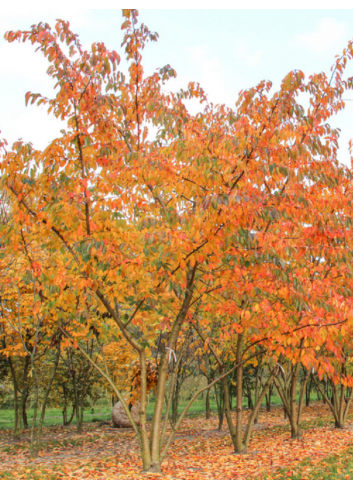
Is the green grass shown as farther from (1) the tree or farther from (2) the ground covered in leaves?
(1) the tree

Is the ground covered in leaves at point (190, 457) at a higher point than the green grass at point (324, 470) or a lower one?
lower

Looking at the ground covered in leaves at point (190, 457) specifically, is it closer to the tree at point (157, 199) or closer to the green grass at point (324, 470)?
the green grass at point (324, 470)

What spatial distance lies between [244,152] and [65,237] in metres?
2.48

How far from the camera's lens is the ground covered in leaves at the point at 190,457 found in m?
5.33

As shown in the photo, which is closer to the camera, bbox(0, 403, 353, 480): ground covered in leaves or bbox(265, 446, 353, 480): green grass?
bbox(265, 446, 353, 480): green grass

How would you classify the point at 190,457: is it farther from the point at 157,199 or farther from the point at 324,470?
the point at 157,199

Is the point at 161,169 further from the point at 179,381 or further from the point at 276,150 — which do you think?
the point at 179,381

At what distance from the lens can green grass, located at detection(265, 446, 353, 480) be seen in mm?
A: 4895

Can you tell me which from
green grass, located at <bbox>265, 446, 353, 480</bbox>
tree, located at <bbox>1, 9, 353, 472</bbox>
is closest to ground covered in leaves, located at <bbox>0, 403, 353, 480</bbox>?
green grass, located at <bbox>265, 446, 353, 480</bbox>

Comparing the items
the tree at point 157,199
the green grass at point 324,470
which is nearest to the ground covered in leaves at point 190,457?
the green grass at point 324,470

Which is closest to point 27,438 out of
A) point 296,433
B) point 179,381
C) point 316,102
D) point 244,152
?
point 179,381

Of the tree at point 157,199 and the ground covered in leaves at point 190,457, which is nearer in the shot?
the tree at point 157,199

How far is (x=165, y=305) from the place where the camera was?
5.81 meters

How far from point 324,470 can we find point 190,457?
9.58 ft
